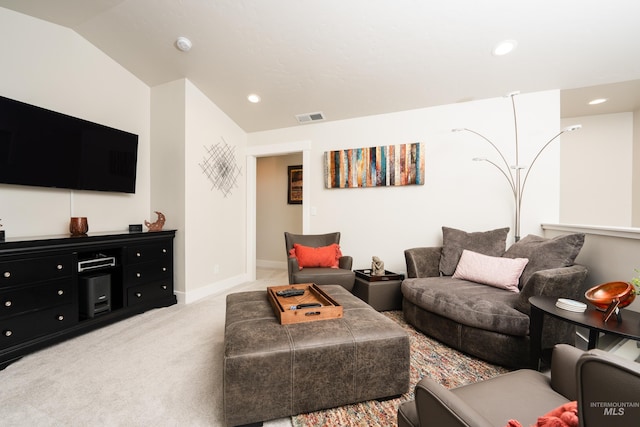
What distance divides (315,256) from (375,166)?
4.74 ft

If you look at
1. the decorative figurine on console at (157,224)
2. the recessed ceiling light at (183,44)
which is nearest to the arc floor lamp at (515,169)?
the recessed ceiling light at (183,44)

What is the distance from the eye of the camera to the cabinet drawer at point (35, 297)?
6.07ft

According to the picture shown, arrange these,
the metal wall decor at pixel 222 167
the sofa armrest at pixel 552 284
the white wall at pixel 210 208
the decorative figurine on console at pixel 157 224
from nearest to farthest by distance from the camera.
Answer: the sofa armrest at pixel 552 284, the decorative figurine on console at pixel 157 224, the white wall at pixel 210 208, the metal wall decor at pixel 222 167

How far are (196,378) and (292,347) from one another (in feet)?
2.93

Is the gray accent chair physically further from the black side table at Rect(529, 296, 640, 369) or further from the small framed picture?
the small framed picture

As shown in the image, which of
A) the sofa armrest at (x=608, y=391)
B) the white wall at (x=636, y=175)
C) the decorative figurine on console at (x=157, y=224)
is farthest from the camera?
the decorative figurine on console at (x=157, y=224)

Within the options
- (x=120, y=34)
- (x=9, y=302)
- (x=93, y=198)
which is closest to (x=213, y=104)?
(x=120, y=34)

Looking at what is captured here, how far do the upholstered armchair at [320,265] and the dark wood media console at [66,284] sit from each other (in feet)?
4.96

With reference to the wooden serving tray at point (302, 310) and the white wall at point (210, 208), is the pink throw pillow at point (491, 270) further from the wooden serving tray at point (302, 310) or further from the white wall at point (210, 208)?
the white wall at point (210, 208)

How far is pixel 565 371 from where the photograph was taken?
96cm

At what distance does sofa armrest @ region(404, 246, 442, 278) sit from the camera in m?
2.64

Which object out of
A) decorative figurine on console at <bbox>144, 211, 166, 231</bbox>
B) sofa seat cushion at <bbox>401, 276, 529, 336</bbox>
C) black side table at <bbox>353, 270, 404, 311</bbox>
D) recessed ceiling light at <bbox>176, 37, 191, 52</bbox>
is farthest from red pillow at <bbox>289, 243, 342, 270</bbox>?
recessed ceiling light at <bbox>176, 37, 191, 52</bbox>

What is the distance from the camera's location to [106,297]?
2.48 m

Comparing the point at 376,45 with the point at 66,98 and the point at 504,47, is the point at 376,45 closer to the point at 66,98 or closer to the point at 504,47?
the point at 504,47
